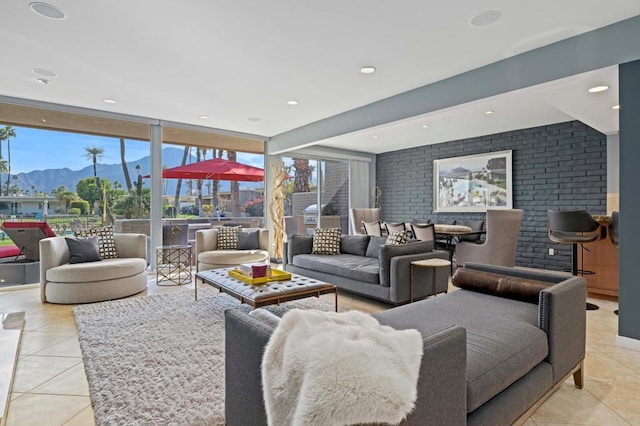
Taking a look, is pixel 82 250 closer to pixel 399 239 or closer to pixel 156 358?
pixel 156 358

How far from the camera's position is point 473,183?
686 centimetres

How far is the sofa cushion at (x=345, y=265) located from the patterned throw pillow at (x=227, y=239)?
1041mm

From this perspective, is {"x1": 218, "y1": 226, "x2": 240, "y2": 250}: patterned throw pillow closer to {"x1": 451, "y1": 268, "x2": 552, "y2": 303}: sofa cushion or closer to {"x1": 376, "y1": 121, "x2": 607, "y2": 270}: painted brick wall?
{"x1": 451, "y1": 268, "x2": 552, "y2": 303}: sofa cushion

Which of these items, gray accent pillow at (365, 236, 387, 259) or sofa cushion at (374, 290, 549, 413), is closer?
sofa cushion at (374, 290, 549, 413)

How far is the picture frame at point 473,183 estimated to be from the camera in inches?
252

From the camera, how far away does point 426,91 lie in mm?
4070

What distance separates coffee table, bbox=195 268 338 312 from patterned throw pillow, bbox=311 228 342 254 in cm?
143

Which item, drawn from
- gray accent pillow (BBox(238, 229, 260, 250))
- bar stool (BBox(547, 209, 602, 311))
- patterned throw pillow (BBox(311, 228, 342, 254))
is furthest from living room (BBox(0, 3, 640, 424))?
gray accent pillow (BBox(238, 229, 260, 250))

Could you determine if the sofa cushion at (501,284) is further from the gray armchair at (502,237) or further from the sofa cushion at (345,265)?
the gray armchair at (502,237)

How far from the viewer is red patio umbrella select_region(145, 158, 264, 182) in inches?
231

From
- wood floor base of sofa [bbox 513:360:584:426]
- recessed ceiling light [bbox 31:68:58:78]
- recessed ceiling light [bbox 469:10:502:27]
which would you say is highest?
recessed ceiling light [bbox 31:68:58:78]

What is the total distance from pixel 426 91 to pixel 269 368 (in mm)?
3819

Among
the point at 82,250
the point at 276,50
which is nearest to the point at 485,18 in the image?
the point at 276,50

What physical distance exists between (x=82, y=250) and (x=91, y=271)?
1.52 ft
